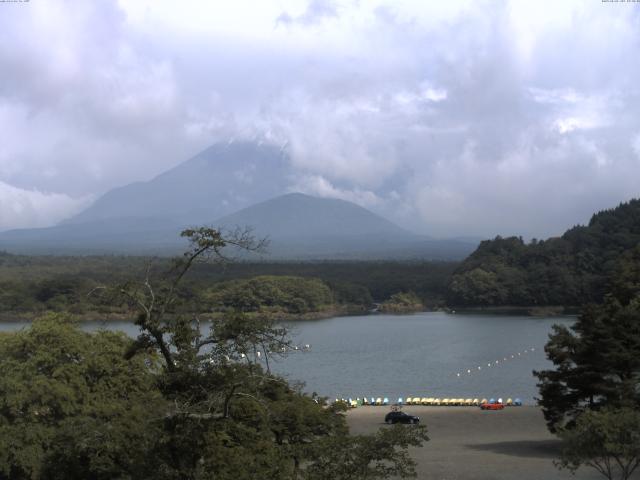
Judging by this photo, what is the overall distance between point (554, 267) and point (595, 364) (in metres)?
50.2

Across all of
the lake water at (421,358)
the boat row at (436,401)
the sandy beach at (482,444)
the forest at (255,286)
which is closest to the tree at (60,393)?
the lake water at (421,358)

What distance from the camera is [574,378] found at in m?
16.0

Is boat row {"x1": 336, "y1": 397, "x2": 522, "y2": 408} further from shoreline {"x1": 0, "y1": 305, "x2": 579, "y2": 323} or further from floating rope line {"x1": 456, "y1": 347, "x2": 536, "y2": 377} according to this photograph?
shoreline {"x1": 0, "y1": 305, "x2": 579, "y2": 323}

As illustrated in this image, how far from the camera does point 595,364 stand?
1582 centimetres

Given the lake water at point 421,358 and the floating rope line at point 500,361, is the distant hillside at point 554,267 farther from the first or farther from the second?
the floating rope line at point 500,361

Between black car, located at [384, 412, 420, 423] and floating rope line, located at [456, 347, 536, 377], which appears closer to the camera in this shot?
black car, located at [384, 412, 420, 423]

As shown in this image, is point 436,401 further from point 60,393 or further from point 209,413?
point 209,413

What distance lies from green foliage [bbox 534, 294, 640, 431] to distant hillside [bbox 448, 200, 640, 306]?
44.6m

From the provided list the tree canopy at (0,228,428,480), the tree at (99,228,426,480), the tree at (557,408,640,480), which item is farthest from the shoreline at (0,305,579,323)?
the tree at (99,228,426,480)

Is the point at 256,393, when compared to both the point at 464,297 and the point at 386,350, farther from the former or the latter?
the point at 464,297

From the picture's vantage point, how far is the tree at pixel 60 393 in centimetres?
1142

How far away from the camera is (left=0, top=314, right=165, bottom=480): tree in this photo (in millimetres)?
11422

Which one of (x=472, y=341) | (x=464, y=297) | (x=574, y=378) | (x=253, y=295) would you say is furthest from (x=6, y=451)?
(x=464, y=297)

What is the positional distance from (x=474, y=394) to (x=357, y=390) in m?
4.17
